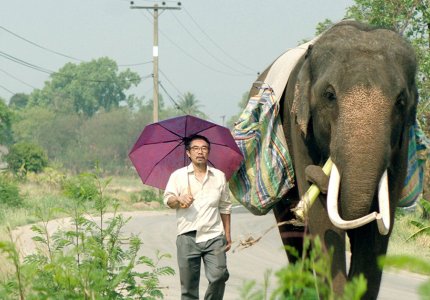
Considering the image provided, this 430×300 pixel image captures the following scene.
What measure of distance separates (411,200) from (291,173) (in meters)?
1.11

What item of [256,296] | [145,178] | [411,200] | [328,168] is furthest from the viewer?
[145,178]

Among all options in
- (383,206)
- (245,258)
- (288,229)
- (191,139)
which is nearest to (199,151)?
(191,139)

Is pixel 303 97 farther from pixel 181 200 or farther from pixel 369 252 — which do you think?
pixel 181 200

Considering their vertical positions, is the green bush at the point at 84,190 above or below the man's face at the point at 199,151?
below

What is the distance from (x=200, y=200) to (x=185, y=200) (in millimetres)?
216

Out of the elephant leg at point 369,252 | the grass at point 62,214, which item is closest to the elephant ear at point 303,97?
the elephant leg at point 369,252

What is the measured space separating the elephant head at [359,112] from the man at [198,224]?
1071mm

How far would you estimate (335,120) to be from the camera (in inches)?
322

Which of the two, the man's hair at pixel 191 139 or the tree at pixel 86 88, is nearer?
the man's hair at pixel 191 139

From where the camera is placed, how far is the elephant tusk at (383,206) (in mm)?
7473

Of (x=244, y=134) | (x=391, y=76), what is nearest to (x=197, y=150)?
(x=244, y=134)

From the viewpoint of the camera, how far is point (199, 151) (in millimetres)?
9555

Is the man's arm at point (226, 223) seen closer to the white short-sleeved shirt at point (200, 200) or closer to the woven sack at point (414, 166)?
the white short-sleeved shirt at point (200, 200)

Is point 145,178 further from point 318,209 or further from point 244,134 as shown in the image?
point 318,209
